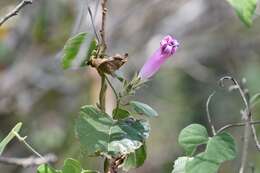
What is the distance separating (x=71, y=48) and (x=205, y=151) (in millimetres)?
266

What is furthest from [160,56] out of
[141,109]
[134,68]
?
[134,68]

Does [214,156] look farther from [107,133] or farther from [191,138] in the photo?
[107,133]

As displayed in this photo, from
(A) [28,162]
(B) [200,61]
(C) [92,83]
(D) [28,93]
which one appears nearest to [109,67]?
(A) [28,162]

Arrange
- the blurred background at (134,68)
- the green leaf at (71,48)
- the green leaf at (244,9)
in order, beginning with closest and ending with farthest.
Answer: the green leaf at (244,9) → the green leaf at (71,48) → the blurred background at (134,68)

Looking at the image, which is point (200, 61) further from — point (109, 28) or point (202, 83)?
point (109, 28)

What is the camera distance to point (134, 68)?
355 cm

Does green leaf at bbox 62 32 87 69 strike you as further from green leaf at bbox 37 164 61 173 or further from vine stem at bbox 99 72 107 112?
green leaf at bbox 37 164 61 173

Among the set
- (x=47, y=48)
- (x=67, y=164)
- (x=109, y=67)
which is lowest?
(x=67, y=164)

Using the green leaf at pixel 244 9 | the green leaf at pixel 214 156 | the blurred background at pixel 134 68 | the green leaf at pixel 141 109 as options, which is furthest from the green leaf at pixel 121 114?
the blurred background at pixel 134 68

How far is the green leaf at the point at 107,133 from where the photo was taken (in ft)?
3.47

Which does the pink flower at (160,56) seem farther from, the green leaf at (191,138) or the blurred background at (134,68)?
the blurred background at (134,68)

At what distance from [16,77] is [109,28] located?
0.51m

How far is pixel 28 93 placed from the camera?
10.5 feet

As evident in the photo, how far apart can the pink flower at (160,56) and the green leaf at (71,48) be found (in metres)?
0.11
